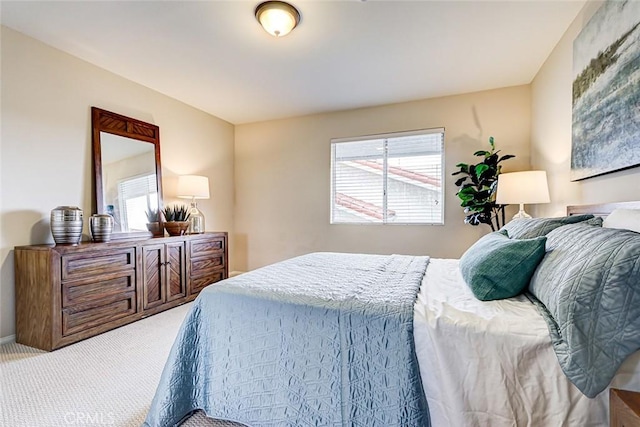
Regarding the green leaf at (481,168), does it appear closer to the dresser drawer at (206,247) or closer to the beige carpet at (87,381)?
the beige carpet at (87,381)

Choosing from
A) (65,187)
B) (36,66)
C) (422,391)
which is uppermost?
(36,66)

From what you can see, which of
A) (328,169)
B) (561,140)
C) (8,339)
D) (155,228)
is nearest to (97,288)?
(8,339)

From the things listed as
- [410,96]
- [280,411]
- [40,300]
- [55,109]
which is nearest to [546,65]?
[410,96]

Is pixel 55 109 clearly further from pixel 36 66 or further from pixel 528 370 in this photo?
pixel 528 370

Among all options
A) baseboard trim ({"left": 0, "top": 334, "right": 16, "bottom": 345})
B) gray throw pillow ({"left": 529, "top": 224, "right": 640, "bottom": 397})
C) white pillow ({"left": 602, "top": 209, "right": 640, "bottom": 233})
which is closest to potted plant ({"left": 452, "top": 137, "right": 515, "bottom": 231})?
white pillow ({"left": 602, "top": 209, "right": 640, "bottom": 233})

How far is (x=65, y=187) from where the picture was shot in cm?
267

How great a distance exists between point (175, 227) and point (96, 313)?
1.16 metres

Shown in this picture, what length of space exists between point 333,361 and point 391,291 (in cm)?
43

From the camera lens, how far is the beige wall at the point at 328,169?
3412 millimetres

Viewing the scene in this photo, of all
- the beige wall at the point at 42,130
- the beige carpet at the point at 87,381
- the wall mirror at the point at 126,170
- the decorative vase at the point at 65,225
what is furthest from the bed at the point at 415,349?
the wall mirror at the point at 126,170

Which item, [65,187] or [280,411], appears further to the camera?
[65,187]

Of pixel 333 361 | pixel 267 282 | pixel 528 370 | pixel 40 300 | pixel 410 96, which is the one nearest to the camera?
pixel 528 370

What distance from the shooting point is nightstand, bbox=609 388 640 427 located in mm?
719

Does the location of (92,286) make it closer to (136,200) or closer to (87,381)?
(87,381)
